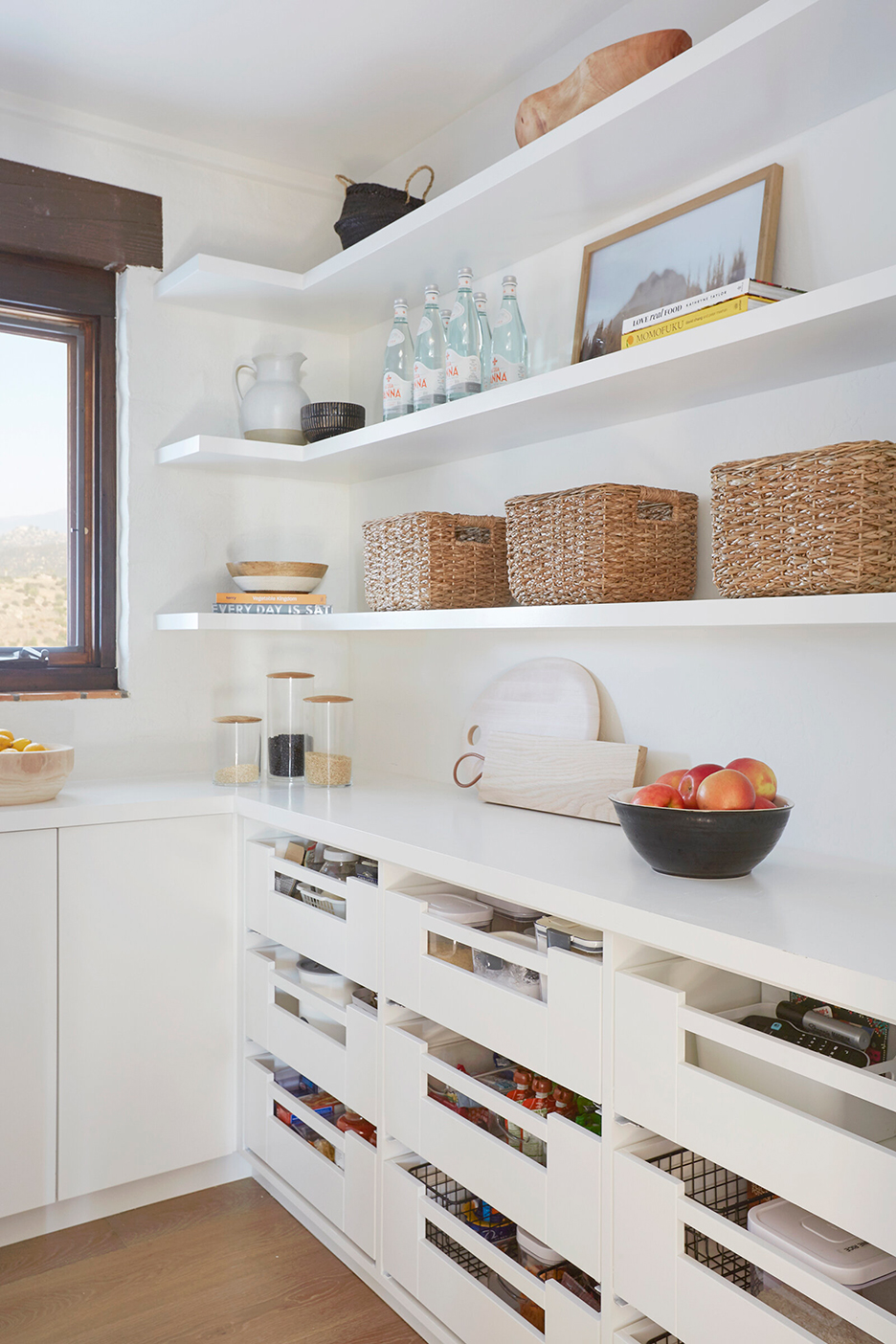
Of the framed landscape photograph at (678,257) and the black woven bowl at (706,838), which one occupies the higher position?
the framed landscape photograph at (678,257)

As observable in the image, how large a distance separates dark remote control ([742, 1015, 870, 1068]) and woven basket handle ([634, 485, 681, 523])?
845 mm

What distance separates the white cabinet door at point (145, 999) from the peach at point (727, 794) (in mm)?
1227

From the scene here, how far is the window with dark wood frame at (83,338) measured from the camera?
2.49 m

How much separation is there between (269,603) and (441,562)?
594 mm

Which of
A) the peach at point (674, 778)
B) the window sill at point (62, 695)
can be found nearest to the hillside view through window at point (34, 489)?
the window sill at point (62, 695)

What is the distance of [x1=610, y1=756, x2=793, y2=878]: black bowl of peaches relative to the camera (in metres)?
1.43

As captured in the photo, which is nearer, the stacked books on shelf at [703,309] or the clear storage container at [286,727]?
the stacked books on shelf at [703,309]

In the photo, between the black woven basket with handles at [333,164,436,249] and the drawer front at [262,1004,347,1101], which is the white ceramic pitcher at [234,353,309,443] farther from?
the drawer front at [262,1004,347,1101]

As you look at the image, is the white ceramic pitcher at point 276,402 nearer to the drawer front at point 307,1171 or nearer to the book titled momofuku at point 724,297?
the book titled momofuku at point 724,297

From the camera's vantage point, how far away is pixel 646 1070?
1.31 metres

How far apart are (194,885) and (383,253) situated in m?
1.45

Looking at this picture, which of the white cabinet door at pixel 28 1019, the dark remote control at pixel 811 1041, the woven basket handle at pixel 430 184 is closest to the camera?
the dark remote control at pixel 811 1041

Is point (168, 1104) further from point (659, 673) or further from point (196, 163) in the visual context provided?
point (196, 163)

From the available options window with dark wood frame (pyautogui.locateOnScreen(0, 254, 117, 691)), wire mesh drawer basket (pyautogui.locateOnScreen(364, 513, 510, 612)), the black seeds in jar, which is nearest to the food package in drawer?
wire mesh drawer basket (pyautogui.locateOnScreen(364, 513, 510, 612))
